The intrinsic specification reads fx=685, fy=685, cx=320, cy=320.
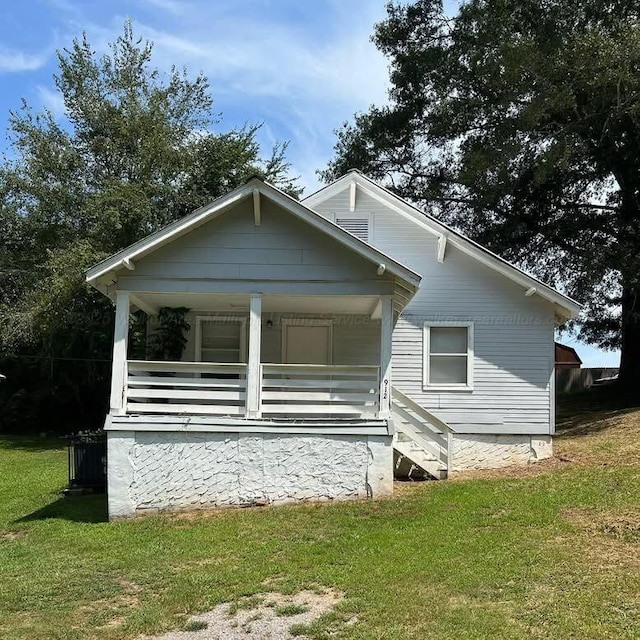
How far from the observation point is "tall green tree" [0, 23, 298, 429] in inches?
897

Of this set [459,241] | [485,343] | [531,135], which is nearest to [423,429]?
[485,343]

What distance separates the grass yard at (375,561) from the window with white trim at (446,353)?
9.45 feet

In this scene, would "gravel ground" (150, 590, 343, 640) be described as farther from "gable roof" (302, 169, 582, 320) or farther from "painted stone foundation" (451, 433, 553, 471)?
"gable roof" (302, 169, 582, 320)

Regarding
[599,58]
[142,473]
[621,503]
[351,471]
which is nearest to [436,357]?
[351,471]

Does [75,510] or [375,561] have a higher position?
[375,561]

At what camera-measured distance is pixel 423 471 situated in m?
13.3

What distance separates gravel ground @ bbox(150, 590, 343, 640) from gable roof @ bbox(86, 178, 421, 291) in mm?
5715

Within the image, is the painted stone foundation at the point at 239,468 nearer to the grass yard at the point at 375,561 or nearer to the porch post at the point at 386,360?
the grass yard at the point at 375,561

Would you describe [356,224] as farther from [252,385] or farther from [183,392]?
[183,392]

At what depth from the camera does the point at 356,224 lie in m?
16.0

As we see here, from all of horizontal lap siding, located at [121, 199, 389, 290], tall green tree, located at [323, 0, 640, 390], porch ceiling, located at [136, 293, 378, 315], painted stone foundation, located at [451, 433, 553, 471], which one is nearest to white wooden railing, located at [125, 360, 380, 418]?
porch ceiling, located at [136, 293, 378, 315]

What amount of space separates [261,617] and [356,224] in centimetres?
1094

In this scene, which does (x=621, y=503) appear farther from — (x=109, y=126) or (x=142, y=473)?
(x=109, y=126)

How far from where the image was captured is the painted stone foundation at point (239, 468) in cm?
1092
